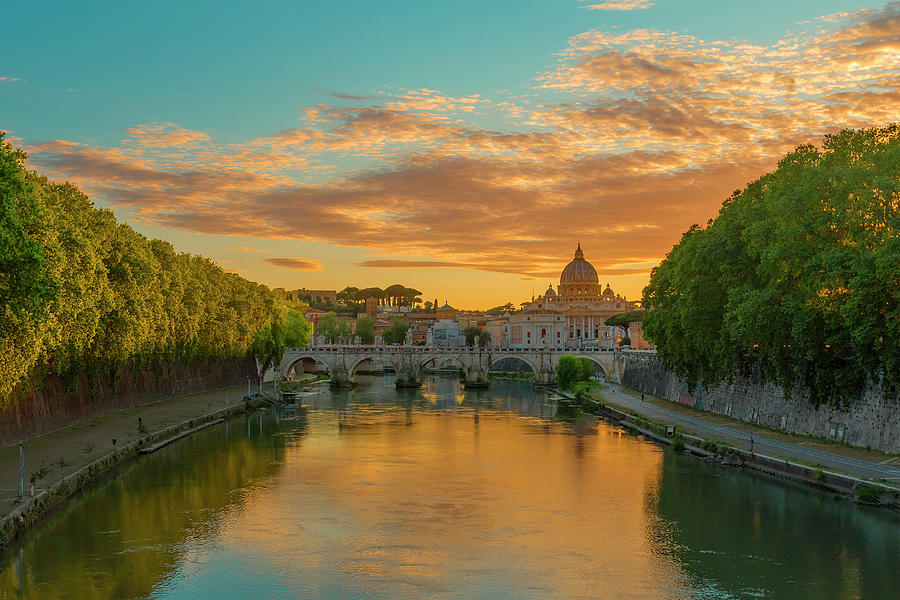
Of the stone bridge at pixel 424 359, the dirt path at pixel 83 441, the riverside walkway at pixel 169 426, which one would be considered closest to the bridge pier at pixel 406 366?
the stone bridge at pixel 424 359

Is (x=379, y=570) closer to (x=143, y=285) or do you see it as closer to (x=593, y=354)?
(x=143, y=285)

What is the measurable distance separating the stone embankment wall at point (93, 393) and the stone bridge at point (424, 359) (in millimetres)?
22943

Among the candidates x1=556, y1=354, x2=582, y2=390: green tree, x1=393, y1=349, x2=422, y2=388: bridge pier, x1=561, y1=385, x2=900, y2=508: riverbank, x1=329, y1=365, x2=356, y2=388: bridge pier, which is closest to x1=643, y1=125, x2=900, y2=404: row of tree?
x1=561, y1=385, x2=900, y2=508: riverbank

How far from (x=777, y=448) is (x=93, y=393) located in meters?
38.6

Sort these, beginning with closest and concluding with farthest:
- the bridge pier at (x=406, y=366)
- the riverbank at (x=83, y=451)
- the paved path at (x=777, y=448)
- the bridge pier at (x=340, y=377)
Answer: the riverbank at (x=83, y=451)
the paved path at (x=777, y=448)
the bridge pier at (x=340, y=377)
the bridge pier at (x=406, y=366)

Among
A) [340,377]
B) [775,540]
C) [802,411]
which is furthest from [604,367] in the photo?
[775,540]

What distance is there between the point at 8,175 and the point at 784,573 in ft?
93.5

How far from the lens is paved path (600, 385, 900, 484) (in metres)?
36.9

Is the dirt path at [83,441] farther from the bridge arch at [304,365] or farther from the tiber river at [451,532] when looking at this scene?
the bridge arch at [304,365]

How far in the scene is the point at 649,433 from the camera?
58.1 meters

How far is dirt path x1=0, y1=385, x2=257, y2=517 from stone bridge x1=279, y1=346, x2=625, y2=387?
3866 centimetres

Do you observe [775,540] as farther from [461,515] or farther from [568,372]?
[568,372]

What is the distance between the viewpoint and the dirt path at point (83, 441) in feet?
114

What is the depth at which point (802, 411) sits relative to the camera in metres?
48.2
